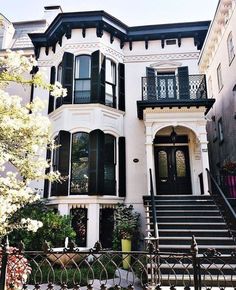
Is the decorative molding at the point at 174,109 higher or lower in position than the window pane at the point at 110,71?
lower

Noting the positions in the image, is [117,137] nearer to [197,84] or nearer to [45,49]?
[197,84]

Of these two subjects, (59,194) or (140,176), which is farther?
(140,176)

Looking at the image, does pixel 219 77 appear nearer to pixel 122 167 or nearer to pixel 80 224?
pixel 122 167

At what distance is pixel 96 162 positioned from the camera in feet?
36.2

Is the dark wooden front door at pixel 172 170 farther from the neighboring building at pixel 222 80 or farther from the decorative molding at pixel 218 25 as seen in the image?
the decorative molding at pixel 218 25

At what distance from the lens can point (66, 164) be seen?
11203 millimetres

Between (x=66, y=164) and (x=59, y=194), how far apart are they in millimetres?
1228

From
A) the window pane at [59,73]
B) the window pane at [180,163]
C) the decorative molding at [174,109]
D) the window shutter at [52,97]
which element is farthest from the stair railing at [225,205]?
the window pane at [59,73]

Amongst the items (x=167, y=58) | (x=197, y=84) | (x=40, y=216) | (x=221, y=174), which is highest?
(x=167, y=58)

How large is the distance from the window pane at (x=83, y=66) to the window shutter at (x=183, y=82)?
13.3 ft

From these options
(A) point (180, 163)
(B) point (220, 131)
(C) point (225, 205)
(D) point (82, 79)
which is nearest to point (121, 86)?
(D) point (82, 79)

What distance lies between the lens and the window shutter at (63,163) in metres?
10.9

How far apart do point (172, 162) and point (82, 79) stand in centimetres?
539

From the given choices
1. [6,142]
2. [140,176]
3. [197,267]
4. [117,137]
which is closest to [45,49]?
[117,137]
